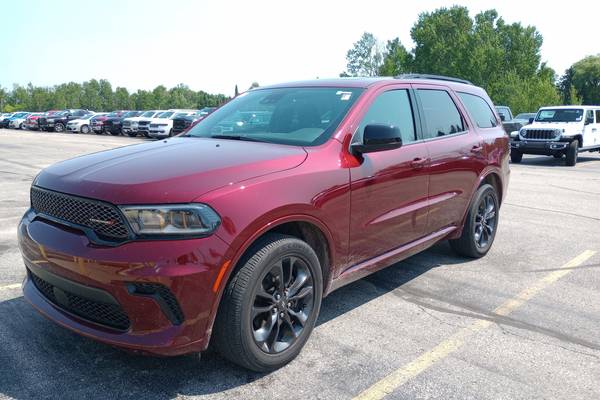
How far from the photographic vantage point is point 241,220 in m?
2.84

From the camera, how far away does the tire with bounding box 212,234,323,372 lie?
2885mm

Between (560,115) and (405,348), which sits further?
(560,115)

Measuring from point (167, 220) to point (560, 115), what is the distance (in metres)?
18.9

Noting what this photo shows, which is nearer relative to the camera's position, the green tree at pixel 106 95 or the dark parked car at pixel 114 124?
the dark parked car at pixel 114 124

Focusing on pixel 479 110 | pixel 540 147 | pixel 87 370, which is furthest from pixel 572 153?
pixel 87 370

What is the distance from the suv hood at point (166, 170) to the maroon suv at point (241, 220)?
0.01m

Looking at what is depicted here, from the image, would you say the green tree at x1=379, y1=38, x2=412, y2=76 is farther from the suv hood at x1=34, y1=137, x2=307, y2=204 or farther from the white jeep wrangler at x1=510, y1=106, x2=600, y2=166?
the suv hood at x1=34, y1=137, x2=307, y2=204

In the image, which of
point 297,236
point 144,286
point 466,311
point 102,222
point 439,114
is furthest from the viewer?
point 439,114

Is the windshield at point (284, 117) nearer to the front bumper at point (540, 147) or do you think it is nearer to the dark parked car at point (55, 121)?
the front bumper at point (540, 147)

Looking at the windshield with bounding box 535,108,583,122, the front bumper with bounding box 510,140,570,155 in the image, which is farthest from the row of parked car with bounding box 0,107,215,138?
the windshield with bounding box 535,108,583,122

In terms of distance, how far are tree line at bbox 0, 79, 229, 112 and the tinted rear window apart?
119686 millimetres

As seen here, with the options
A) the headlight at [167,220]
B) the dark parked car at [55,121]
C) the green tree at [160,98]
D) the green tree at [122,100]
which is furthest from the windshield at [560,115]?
the green tree at [122,100]

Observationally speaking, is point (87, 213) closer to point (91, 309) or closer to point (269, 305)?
point (91, 309)

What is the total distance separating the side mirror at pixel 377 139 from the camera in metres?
3.58
